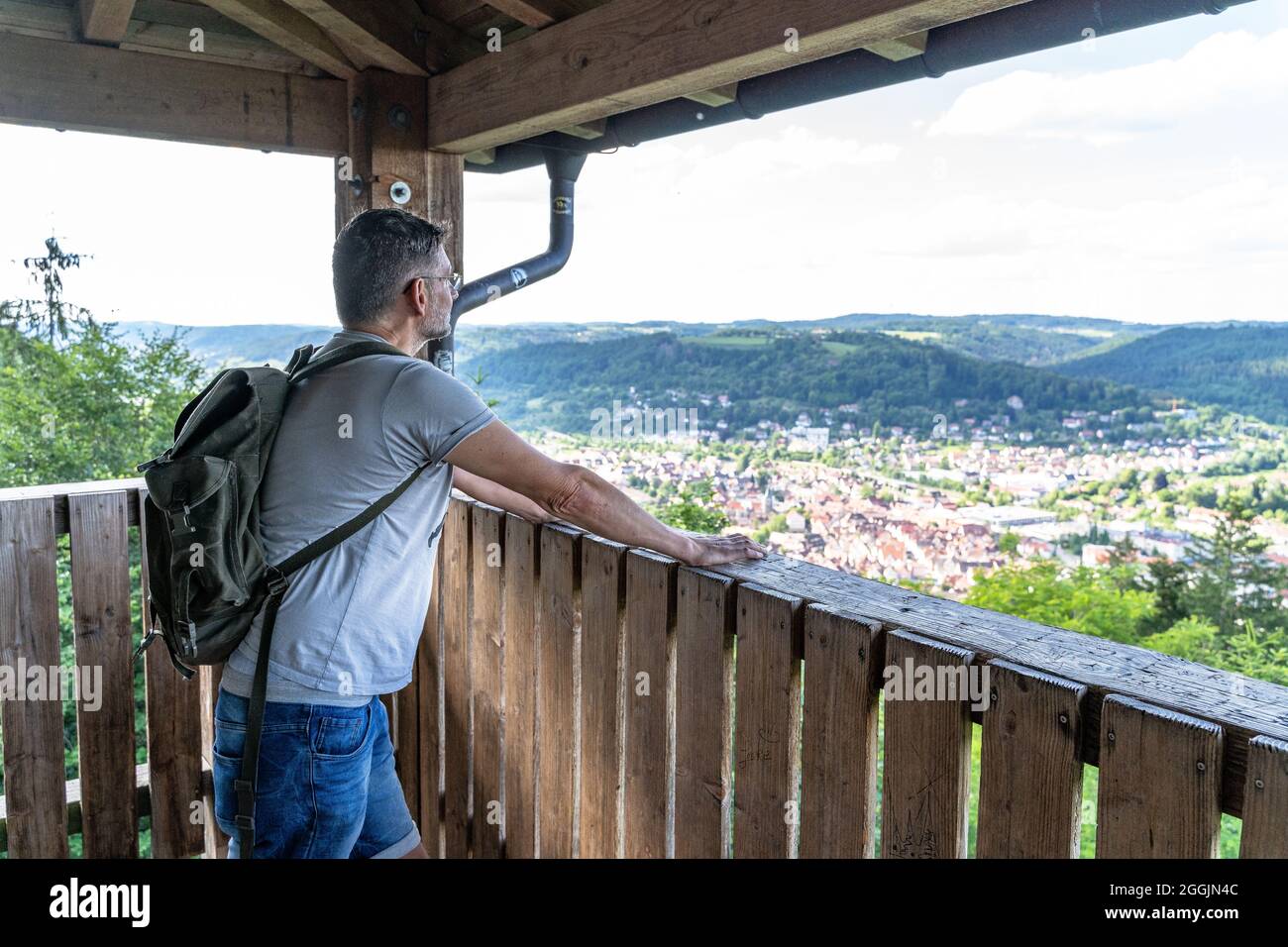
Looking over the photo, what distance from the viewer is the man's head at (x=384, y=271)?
1858 mm

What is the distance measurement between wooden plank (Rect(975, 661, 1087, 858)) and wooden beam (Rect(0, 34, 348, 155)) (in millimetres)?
3120

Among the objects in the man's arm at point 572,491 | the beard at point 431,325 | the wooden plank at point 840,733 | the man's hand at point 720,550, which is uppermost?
Answer: the beard at point 431,325

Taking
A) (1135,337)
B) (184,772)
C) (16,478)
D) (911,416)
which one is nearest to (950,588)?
(911,416)

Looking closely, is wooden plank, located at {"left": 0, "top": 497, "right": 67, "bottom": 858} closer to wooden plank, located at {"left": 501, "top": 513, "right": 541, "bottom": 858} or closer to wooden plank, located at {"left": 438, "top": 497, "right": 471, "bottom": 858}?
wooden plank, located at {"left": 438, "top": 497, "right": 471, "bottom": 858}

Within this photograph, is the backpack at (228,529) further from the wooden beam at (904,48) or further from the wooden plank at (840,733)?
the wooden beam at (904,48)

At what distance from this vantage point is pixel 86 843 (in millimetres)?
2488

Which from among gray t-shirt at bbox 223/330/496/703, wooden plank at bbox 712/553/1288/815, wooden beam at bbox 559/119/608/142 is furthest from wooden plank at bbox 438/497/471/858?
wooden beam at bbox 559/119/608/142

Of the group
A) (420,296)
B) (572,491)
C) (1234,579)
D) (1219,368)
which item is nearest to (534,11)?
(420,296)

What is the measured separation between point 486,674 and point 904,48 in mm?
1919

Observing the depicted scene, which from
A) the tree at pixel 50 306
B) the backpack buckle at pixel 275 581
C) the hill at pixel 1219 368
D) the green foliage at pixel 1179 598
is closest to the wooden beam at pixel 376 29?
the backpack buckle at pixel 275 581

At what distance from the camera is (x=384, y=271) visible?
1859 millimetres

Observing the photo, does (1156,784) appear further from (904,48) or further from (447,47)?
(447,47)

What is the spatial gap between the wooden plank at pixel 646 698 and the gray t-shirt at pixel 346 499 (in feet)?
1.27
